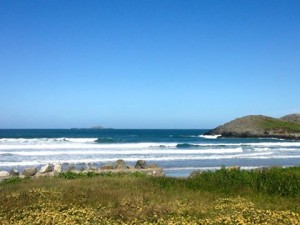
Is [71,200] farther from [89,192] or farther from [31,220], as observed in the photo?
[31,220]

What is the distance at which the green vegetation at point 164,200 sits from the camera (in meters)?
10.7

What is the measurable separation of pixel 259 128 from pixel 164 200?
359 feet

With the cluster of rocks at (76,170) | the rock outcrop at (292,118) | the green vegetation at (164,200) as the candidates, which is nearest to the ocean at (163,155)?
the cluster of rocks at (76,170)

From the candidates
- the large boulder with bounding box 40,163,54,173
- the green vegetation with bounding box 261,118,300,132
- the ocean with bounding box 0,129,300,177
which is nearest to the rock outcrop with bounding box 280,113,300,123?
the green vegetation with bounding box 261,118,300,132

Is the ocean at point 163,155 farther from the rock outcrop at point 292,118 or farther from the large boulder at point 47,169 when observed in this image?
the rock outcrop at point 292,118

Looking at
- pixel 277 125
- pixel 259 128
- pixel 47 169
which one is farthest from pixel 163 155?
pixel 277 125

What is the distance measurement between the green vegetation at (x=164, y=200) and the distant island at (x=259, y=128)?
96686 millimetres

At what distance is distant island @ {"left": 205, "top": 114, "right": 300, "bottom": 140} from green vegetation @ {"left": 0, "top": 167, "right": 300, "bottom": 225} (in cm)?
9669

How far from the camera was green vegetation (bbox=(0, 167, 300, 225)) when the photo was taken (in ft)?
35.2

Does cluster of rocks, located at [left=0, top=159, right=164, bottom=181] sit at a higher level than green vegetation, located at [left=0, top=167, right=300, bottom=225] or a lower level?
lower

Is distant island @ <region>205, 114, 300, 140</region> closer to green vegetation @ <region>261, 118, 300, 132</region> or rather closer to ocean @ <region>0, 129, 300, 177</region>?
green vegetation @ <region>261, 118, 300, 132</region>

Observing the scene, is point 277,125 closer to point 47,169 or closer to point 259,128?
point 259,128

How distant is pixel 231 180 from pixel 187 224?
801cm

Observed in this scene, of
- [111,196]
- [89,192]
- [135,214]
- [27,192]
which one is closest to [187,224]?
[135,214]
